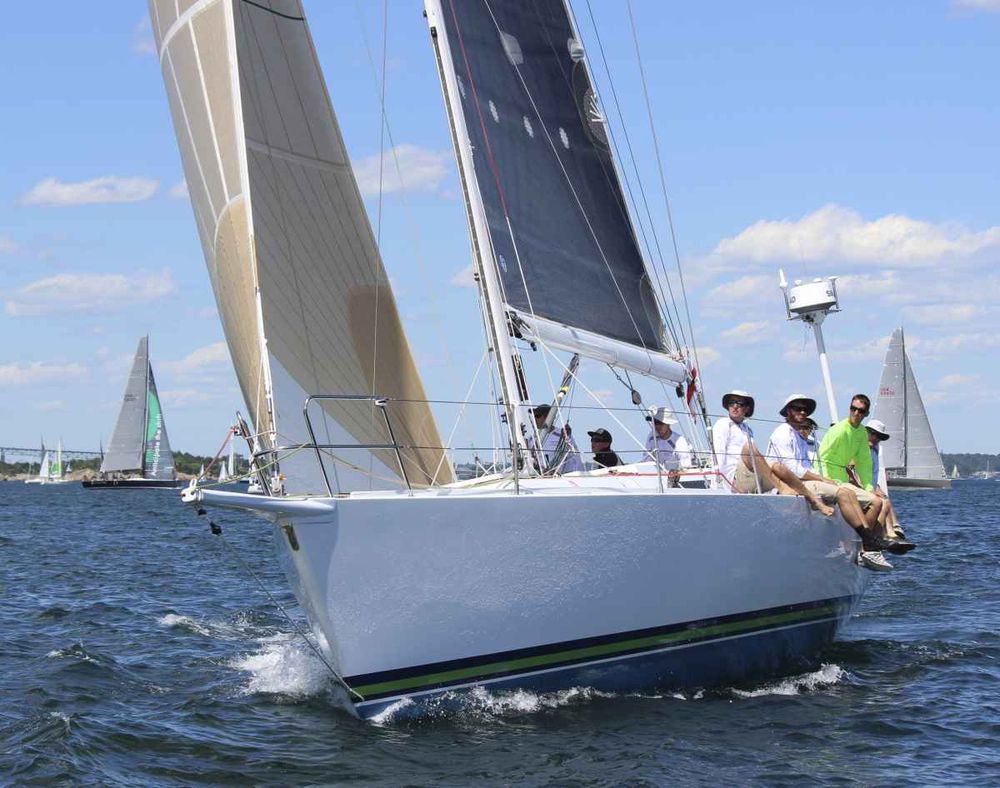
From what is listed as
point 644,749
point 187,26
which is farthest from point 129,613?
point 644,749

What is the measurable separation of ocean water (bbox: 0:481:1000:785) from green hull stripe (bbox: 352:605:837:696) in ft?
0.69

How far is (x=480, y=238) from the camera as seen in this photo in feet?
34.6

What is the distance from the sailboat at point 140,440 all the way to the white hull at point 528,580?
5894 cm

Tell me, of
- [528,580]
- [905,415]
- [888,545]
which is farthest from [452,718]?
[905,415]

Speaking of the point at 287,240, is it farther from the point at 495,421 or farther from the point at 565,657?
the point at 565,657

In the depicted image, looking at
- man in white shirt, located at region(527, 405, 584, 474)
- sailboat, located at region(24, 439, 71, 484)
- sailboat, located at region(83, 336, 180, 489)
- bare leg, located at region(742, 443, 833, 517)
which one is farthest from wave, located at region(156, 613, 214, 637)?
sailboat, located at region(24, 439, 71, 484)

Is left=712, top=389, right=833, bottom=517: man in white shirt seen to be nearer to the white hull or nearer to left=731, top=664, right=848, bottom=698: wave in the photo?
the white hull

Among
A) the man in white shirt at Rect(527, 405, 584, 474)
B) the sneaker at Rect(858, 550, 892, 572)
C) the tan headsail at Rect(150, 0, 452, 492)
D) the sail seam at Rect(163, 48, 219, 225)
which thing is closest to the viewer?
the tan headsail at Rect(150, 0, 452, 492)

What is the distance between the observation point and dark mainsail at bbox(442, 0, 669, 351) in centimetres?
1111

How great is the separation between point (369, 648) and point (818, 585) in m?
4.55

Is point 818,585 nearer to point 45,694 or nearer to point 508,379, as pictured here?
point 508,379

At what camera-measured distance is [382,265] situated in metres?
11.1

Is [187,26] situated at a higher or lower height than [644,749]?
higher

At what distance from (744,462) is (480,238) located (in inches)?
109
